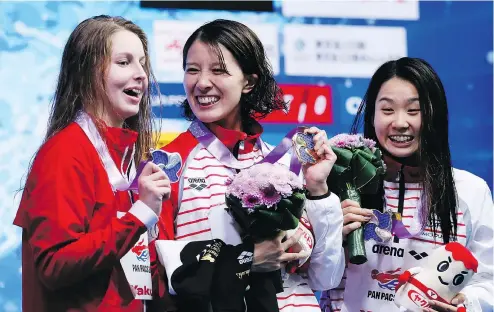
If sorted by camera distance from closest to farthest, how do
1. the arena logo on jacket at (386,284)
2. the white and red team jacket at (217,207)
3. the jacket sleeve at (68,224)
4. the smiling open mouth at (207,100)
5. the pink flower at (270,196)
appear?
the jacket sleeve at (68,224) < the pink flower at (270,196) < the white and red team jacket at (217,207) < the smiling open mouth at (207,100) < the arena logo on jacket at (386,284)

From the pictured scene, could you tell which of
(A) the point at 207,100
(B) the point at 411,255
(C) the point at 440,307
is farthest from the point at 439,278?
(A) the point at 207,100

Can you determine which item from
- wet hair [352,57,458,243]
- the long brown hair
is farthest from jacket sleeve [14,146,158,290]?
wet hair [352,57,458,243]

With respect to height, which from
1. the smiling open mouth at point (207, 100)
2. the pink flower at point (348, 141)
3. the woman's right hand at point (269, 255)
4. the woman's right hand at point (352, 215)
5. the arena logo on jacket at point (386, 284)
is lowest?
the arena logo on jacket at point (386, 284)

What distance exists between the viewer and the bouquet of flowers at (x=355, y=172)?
107 inches

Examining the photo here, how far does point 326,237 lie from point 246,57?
0.64 metres

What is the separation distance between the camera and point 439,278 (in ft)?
8.66

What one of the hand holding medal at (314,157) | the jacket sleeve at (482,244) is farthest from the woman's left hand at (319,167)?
the jacket sleeve at (482,244)

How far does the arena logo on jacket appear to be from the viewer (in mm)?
2803

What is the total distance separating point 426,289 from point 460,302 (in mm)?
153

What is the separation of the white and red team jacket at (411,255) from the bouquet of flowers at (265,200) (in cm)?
55

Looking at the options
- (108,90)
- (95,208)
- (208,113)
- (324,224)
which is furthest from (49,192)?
(324,224)

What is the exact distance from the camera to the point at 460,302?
271 centimetres

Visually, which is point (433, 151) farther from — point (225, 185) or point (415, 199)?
point (225, 185)

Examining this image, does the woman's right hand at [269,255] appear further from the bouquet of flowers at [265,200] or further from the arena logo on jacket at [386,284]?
the arena logo on jacket at [386,284]
